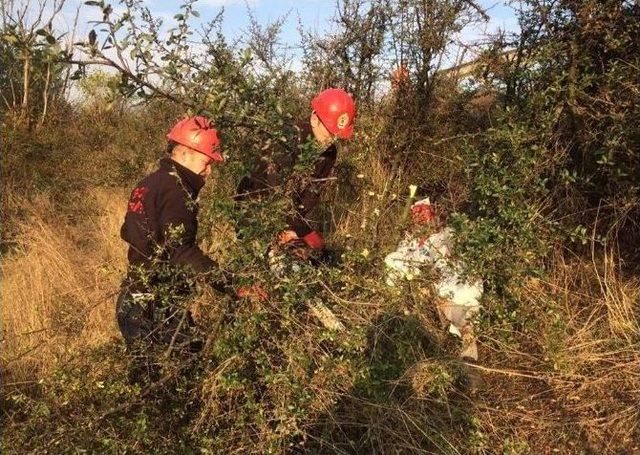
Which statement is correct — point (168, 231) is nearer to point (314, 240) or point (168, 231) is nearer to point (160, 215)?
point (160, 215)

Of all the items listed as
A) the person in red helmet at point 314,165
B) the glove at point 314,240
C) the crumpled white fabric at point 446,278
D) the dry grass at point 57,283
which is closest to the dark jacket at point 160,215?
the dry grass at point 57,283

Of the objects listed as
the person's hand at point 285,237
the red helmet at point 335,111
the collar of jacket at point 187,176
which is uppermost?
the red helmet at point 335,111

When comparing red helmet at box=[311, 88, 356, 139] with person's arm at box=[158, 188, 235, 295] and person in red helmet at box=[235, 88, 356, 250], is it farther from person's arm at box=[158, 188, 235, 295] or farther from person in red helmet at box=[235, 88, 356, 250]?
person's arm at box=[158, 188, 235, 295]

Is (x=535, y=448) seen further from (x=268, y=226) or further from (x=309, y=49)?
(x=309, y=49)

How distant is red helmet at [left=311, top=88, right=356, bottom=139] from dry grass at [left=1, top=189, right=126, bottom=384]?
6.11ft

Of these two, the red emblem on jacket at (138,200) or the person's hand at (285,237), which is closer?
the person's hand at (285,237)

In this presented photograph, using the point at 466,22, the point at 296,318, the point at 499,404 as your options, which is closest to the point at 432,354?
the point at 499,404

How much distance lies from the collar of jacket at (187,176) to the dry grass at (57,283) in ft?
2.04

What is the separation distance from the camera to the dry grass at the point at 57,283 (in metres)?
3.66

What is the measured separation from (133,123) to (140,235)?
747cm

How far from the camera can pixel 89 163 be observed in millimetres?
9508

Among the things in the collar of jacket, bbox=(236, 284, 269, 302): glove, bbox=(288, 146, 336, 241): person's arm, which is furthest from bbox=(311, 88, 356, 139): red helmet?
bbox=(236, 284, 269, 302): glove

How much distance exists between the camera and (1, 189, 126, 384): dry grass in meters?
3.66

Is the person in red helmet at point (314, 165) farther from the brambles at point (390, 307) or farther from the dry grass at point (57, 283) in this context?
the dry grass at point (57, 283)
